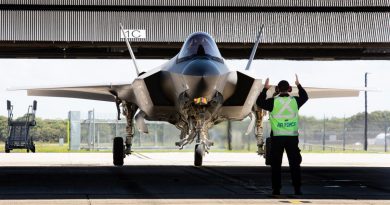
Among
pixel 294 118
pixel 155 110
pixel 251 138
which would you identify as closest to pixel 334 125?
pixel 251 138

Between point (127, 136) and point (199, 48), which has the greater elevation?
point (199, 48)

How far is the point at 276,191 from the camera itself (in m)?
12.5

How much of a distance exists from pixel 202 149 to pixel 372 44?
11.7 meters

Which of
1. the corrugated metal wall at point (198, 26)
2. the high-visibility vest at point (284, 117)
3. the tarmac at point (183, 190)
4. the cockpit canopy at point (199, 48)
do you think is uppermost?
the corrugated metal wall at point (198, 26)

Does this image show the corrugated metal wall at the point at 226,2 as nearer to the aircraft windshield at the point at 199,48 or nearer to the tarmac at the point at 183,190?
the aircraft windshield at the point at 199,48

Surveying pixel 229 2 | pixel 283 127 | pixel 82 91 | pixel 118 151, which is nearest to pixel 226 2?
pixel 229 2

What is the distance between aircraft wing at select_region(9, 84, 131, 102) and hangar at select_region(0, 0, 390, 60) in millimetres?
3313

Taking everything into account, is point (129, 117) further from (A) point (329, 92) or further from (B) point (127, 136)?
(A) point (329, 92)

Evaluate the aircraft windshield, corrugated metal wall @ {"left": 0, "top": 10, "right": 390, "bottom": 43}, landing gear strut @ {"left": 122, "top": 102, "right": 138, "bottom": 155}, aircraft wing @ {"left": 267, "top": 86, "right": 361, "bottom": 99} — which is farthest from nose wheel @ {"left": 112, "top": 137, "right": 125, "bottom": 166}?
the aircraft windshield

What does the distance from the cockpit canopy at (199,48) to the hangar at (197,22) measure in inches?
385

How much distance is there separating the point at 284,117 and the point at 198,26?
630 inches

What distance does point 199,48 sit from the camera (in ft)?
58.5

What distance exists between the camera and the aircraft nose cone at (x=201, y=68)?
16.7 metres

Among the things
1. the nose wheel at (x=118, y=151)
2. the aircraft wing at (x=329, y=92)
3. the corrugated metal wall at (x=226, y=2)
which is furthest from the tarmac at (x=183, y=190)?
the corrugated metal wall at (x=226, y=2)
